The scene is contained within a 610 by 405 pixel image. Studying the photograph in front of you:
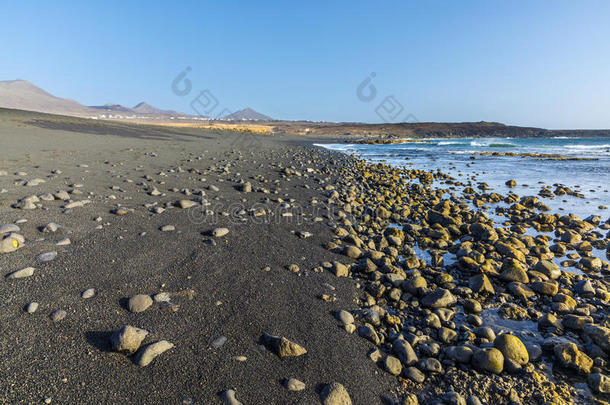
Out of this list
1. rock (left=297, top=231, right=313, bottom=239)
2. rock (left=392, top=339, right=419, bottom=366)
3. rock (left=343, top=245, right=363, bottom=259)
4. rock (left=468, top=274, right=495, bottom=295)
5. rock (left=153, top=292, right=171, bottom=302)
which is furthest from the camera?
rock (left=297, top=231, right=313, bottom=239)

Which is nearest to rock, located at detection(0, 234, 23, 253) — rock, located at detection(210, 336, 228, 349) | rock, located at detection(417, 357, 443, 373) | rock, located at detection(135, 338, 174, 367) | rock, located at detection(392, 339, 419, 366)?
rock, located at detection(135, 338, 174, 367)

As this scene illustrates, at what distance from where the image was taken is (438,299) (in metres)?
4.48

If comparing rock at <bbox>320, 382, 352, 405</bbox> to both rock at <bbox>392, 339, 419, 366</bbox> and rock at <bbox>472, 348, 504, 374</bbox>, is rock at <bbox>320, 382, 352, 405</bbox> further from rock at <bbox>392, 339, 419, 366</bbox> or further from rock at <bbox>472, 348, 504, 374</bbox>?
rock at <bbox>472, 348, 504, 374</bbox>

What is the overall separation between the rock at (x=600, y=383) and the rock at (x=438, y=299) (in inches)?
64.4

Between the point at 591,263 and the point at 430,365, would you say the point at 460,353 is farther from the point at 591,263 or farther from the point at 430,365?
the point at 591,263

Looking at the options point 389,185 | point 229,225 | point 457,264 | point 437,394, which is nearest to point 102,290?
point 229,225

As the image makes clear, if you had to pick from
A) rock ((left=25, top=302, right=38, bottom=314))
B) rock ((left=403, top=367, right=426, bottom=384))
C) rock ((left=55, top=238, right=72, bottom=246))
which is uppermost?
rock ((left=55, top=238, right=72, bottom=246))

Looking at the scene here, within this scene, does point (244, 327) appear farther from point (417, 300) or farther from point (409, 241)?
point (409, 241)

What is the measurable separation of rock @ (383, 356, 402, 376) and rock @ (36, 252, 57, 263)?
4.70 m

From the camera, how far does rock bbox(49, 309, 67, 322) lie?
10.6ft

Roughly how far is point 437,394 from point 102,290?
3.98m

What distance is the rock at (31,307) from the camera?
10.8 feet

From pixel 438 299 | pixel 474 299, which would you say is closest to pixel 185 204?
pixel 438 299

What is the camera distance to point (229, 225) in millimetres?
6871
